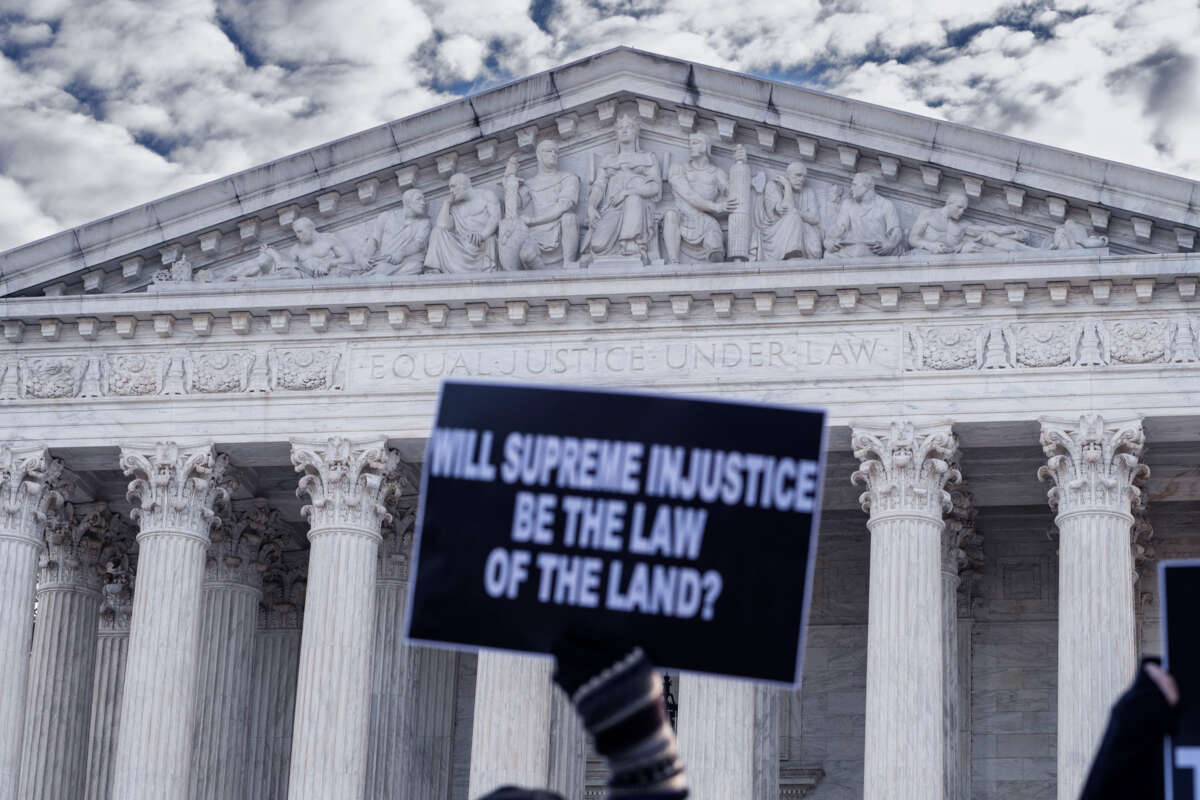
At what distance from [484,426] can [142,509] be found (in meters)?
26.8

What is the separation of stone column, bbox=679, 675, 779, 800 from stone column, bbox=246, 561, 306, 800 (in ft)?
33.6

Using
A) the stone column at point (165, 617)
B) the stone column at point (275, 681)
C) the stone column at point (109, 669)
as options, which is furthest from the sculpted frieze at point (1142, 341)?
the stone column at point (109, 669)

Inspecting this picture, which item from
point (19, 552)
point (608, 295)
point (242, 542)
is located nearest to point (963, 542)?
point (608, 295)

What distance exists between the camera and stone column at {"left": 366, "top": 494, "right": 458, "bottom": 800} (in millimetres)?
37000

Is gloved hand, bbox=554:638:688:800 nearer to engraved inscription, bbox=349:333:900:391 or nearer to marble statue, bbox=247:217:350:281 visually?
engraved inscription, bbox=349:333:900:391

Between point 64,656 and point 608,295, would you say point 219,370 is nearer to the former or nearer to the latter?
point 608,295

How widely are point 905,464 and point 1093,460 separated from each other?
266 cm

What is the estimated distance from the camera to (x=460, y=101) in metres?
35.4

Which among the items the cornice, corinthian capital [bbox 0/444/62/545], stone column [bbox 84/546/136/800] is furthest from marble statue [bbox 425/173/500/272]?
stone column [bbox 84/546/136/800]

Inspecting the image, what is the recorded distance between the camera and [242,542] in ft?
130

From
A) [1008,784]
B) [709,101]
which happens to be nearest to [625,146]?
[709,101]

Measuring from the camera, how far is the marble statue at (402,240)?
1414 inches

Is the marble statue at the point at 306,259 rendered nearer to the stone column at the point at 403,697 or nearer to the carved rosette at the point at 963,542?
the stone column at the point at 403,697

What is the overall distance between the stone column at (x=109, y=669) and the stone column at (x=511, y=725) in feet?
29.6
